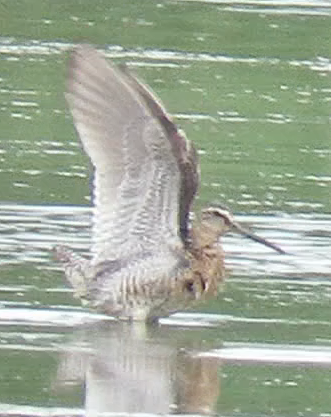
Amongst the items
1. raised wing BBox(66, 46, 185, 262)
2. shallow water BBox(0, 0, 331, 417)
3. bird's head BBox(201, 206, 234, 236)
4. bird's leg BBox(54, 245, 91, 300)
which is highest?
raised wing BBox(66, 46, 185, 262)

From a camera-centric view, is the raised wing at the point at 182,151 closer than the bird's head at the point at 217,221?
Yes

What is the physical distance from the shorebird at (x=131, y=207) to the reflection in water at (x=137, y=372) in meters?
0.18

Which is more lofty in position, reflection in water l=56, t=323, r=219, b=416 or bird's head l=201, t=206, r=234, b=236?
bird's head l=201, t=206, r=234, b=236

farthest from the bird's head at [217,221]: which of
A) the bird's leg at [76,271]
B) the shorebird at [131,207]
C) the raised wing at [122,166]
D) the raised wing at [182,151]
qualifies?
the bird's leg at [76,271]

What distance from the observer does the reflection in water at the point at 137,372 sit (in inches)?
385

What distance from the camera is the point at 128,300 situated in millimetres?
11617

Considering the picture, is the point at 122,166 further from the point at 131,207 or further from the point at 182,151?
the point at 182,151

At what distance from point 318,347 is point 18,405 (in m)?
1.93

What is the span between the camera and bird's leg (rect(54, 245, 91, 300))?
1161cm

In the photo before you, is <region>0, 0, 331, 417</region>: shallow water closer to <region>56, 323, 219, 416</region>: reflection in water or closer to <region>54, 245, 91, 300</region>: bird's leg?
<region>56, 323, 219, 416</region>: reflection in water

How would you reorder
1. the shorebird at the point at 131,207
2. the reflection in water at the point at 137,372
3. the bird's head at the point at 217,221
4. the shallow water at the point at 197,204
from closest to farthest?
the reflection in water at the point at 137,372 → the shallow water at the point at 197,204 → the shorebird at the point at 131,207 → the bird's head at the point at 217,221

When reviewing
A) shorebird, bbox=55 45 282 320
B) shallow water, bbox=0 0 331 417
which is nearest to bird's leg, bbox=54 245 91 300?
shorebird, bbox=55 45 282 320

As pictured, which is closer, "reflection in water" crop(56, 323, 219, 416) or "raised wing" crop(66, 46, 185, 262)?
"reflection in water" crop(56, 323, 219, 416)

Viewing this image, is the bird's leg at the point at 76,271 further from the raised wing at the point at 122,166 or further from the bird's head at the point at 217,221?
the bird's head at the point at 217,221
